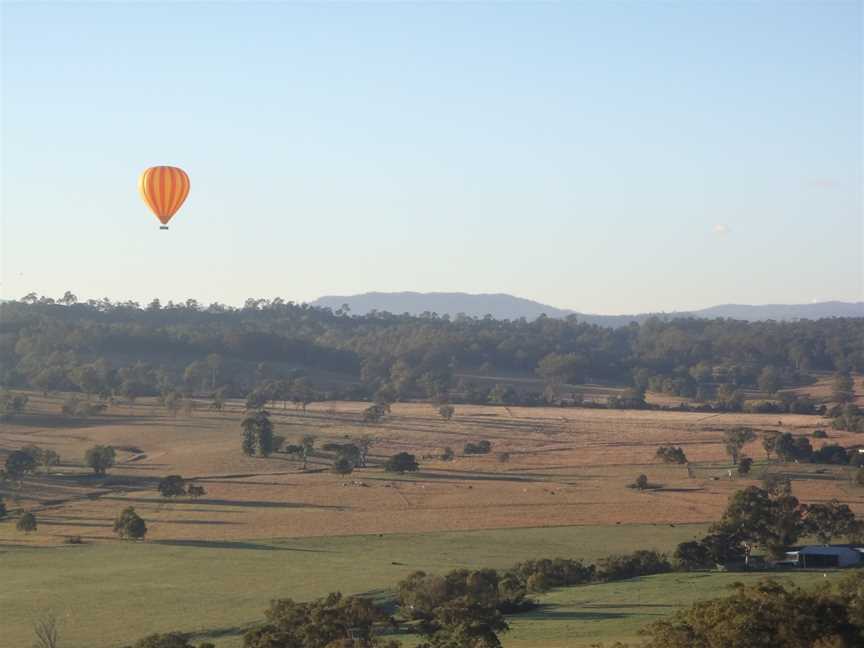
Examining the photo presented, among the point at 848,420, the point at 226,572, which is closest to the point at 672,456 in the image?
the point at 848,420

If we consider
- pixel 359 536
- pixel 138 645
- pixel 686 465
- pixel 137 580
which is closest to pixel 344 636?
pixel 138 645

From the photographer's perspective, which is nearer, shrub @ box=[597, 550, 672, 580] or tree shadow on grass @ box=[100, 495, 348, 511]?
shrub @ box=[597, 550, 672, 580]

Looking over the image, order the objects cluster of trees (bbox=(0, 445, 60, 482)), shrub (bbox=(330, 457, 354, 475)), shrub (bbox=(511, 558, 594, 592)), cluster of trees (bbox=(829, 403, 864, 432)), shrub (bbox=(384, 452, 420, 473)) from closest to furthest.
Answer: shrub (bbox=(511, 558, 594, 592)), cluster of trees (bbox=(0, 445, 60, 482)), shrub (bbox=(330, 457, 354, 475)), shrub (bbox=(384, 452, 420, 473)), cluster of trees (bbox=(829, 403, 864, 432))

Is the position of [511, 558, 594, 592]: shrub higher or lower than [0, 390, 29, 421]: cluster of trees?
lower

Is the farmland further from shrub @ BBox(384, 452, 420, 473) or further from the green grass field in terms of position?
shrub @ BBox(384, 452, 420, 473)

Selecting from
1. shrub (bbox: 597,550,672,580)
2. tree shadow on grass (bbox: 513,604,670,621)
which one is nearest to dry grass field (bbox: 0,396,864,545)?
shrub (bbox: 597,550,672,580)

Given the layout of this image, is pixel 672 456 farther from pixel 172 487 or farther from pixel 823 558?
pixel 172 487

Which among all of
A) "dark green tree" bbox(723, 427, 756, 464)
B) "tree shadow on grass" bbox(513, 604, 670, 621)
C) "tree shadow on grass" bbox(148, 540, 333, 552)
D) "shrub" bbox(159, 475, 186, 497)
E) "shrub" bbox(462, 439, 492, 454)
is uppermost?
"dark green tree" bbox(723, 427, 756, 464)
